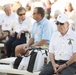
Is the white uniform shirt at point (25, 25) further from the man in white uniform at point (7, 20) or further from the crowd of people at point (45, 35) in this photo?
the man in white uniform at point (7, 20)

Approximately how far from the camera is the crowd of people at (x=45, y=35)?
159 inches

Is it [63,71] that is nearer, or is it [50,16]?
[63,71]

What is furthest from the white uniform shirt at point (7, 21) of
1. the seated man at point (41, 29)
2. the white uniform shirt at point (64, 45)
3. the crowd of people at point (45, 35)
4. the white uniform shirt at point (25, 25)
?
the white uniform shirt at point (64, 45)

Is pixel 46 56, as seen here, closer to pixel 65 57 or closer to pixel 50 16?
pixel 65 57

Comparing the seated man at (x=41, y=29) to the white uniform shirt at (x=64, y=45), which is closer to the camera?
the white uniform shirt at (x=64, y=45)

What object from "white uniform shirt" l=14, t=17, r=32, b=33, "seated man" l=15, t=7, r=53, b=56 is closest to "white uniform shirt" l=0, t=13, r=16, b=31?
"white uniform shirt" l=14, t=17, r=32, b=33

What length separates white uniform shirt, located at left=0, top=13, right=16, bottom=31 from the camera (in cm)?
675

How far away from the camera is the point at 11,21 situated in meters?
6.76

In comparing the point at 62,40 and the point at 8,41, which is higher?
the point at 62,40

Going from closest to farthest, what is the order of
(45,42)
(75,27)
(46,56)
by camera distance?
1. (46,56)
2. (45,42)
3. (75,27)

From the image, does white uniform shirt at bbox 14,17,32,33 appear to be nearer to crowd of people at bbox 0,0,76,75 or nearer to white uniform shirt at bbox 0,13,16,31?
crowd of people at bbox 0,0,76,75

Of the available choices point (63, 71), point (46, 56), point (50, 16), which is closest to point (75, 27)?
point (50, 16)

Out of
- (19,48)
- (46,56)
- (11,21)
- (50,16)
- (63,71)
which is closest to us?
(63,71)

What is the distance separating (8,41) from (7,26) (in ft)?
1.65
